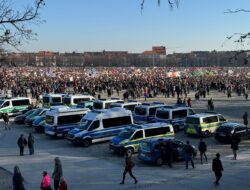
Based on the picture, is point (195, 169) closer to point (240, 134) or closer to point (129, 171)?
point (129, 171)

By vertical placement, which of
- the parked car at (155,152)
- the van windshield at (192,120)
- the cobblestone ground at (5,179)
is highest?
the van windshield at (192,120)

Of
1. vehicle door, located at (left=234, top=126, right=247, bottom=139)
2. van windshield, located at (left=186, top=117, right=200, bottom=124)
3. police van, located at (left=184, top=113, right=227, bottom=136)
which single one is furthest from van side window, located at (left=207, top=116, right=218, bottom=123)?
vehicle door, located at (left=234, top=126, right=247, bottom=139)

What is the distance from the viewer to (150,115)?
30.1m

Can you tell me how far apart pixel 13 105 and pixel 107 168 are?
2045cm

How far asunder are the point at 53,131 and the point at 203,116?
8759 mm

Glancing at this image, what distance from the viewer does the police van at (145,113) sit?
1183 inches

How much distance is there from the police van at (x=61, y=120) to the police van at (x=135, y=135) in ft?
18.1

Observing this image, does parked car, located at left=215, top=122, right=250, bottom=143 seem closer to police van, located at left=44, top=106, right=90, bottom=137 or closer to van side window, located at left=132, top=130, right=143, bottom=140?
van side window, located at left=132, top=130, right=143, bottom=140

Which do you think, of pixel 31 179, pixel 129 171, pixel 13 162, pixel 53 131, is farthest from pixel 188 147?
pixel 53 131

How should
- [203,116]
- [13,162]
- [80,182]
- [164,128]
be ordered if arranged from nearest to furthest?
[80,182], [13,162], [164,128], [203,116]

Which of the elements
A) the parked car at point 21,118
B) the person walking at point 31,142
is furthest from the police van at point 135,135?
the parked car at point 21,118

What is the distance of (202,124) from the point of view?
82.7ft

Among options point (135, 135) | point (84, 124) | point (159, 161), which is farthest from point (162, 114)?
point (159, 161)

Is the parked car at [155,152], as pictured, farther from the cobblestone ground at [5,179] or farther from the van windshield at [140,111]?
the van windshield at [140,111]
